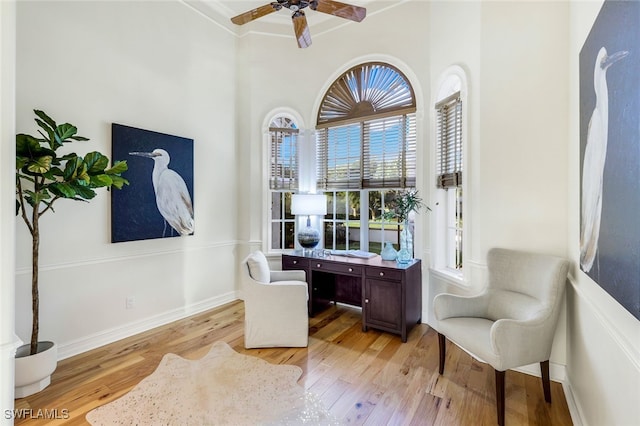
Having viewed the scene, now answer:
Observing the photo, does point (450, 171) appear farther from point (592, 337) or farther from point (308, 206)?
point (592, 337)

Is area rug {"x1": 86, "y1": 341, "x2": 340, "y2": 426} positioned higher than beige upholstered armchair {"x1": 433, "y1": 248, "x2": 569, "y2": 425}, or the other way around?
beige upholstered armchair {"x1": 433, "y1": 248, "x2": 569, "y2": 425}

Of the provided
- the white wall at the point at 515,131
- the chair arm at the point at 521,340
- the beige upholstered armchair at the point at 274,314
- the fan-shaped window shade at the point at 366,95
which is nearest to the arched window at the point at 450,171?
the white wall at the point at 515,131

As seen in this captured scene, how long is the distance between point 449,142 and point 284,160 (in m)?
2.21

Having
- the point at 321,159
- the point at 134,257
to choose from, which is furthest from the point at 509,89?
the point at 134,257

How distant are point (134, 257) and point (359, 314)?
2637 mm

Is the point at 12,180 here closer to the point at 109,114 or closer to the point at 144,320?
the point at 109,114

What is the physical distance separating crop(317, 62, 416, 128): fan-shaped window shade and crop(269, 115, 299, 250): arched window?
1.65 feet

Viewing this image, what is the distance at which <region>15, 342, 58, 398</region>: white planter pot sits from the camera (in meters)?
2.08

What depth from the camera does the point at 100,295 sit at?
288 centimetres

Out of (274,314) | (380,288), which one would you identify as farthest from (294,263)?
(380,288)

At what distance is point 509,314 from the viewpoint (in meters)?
2.28

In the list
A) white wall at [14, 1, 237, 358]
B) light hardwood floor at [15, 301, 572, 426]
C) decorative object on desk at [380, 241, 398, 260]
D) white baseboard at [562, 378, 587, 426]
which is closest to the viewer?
white baseboard at [562, 378, 587, 426]

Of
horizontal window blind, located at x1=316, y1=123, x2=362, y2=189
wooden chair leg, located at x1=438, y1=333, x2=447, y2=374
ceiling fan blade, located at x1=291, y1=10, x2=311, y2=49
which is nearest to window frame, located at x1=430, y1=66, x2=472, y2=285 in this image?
wooden chair leg, located at x1=438, y1=333, x2=447, y2=374

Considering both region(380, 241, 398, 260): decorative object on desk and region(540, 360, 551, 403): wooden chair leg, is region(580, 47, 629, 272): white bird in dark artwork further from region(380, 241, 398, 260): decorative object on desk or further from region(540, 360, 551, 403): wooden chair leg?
region(380, 241, 398, 260): decorative object on desk
